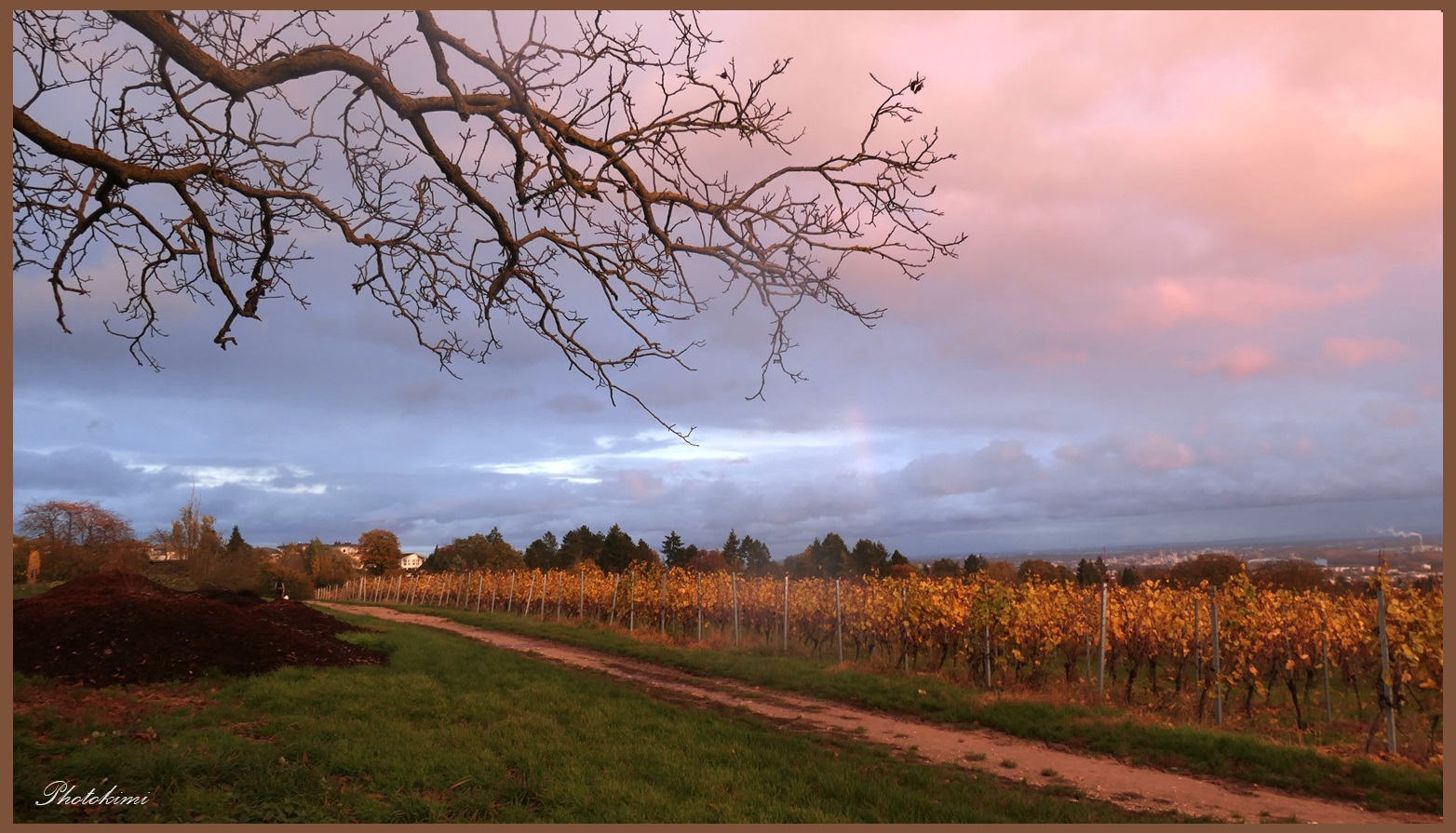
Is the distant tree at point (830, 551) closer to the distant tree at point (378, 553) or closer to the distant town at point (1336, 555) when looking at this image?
the distant town at point (1336, 555)

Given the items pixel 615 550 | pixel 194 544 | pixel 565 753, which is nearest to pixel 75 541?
pixel 194 544

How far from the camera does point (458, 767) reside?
5465 millimetres

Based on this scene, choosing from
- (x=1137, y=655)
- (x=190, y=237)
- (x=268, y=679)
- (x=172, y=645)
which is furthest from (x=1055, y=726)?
(x=172, y=645)

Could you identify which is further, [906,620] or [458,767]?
[906,620]

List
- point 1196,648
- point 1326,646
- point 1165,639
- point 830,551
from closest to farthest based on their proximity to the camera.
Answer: point 1326,646 → point 1196,648 → point 1165,639 → point 830,551

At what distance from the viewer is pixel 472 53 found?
13.7 ft

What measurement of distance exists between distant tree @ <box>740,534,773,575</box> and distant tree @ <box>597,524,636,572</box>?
407 inches

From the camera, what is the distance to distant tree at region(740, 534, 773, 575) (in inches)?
879

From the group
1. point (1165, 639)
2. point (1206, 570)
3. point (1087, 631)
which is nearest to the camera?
point (1165, 639)

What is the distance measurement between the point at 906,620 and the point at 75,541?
23528mm

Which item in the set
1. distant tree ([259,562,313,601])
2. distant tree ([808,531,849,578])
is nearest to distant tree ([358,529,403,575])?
distant tree ([259,562,313,601])

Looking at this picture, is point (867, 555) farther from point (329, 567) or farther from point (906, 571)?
point (329, 567)

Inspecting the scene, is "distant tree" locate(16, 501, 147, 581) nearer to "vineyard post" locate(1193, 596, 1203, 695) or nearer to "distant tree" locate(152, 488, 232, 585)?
"distant tree" locate(152, 488, 232, 585)

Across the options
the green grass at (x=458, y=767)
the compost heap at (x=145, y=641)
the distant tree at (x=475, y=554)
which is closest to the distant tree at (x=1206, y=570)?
the green grass at (x=458, y=767)
